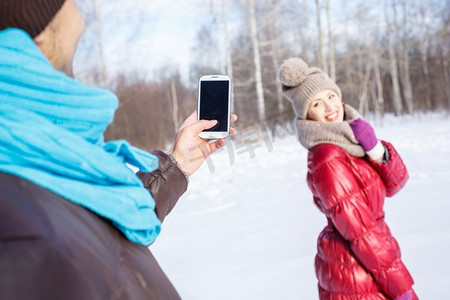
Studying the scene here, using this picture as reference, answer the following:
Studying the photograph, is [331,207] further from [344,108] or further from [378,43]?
[378,43]

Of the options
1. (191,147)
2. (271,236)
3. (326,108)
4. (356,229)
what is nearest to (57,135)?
(191,147)

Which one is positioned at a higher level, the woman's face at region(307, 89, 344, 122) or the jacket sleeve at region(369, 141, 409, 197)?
the woman's face at region(307, 89, 344, 122)

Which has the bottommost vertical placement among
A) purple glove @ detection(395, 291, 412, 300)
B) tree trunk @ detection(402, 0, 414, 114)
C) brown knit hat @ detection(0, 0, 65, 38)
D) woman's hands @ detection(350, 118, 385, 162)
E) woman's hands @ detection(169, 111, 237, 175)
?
tree trunk @ detection(402, 0, 414, 114)

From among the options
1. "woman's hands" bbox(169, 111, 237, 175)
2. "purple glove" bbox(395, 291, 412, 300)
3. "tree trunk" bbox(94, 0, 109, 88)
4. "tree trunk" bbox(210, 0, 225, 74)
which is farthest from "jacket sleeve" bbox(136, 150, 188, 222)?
"tree trunk" bbox(210, 0, 225, 74)

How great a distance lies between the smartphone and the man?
67 cm

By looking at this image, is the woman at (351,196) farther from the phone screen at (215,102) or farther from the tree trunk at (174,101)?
the tree trunk at (174,101)

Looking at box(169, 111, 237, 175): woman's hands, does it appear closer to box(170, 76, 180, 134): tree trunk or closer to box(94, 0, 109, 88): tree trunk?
box(94, 0, 109, 88): tree trunk

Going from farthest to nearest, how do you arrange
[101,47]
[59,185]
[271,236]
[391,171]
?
[101,47]
[271,236]
[391,171]
[59,185]

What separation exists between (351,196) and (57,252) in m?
1.49

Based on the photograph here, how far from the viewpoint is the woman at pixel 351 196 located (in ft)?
5.72

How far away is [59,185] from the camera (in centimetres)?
63

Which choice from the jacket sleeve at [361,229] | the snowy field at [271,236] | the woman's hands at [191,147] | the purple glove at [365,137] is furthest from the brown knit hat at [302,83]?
the snowy field at [271,236]

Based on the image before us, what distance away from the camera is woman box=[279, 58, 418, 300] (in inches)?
68.6

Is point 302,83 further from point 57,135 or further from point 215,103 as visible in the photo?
point 57,135
